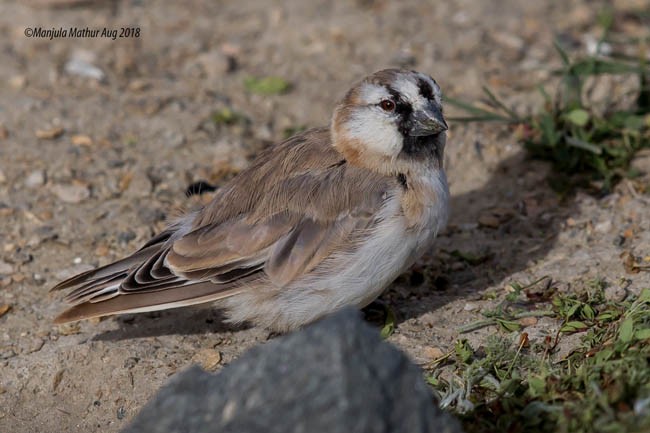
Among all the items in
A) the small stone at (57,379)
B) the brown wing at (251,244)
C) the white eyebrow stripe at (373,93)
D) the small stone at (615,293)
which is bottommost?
the small stone at (615,293)

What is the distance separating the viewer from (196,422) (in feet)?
10.9

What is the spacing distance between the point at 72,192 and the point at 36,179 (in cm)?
29

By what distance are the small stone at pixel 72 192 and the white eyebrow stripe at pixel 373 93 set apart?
2.09m

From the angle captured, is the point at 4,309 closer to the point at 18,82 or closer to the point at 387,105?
the point at 387,105

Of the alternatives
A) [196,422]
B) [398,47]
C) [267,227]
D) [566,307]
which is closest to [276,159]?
[267,227]

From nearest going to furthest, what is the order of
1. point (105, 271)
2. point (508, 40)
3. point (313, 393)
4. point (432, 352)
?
point (313, 393)
point (432, 352)
point (105, 271)
point (508, 40)

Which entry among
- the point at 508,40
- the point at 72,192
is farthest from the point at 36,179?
the point at 508,40

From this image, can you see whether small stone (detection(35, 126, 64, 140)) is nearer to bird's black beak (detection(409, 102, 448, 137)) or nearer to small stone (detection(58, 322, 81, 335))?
small stone (detection(58, 322, 81, 335))

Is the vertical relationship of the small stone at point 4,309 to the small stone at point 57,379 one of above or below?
above

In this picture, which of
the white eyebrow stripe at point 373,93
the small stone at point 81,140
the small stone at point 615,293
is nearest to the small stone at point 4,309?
the small stone at point 81,140

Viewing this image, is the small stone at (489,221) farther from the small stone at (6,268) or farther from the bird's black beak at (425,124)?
the small stone at (6,268)
